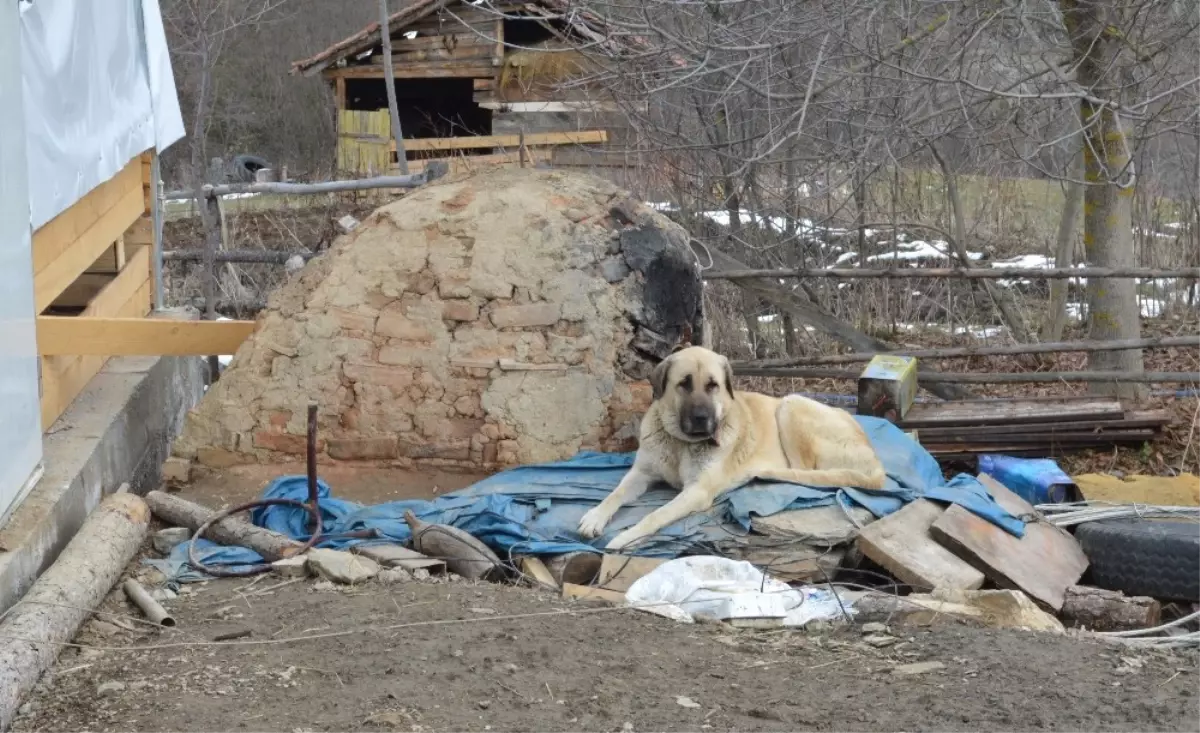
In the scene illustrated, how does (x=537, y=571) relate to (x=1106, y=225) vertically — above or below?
below

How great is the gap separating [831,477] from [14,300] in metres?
4.08

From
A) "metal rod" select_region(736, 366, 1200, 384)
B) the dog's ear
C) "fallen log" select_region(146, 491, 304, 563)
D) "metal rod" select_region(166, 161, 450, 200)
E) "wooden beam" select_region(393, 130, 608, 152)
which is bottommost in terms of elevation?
"fallen log" select_region(146, 491, 304, 563)

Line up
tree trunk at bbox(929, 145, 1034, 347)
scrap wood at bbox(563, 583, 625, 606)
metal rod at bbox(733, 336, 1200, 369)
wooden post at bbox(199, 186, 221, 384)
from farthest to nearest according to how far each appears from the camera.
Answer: wooden post at bbox(199, 186, 221, 384)
tree trunk at bbox(929, 145, 1034, 347)
metal rod at bbox(733, 336, 1200, 369)
scrap wood at bbox(563, 583, 625, 606)

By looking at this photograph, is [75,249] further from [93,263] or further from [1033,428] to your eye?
[1033,428]

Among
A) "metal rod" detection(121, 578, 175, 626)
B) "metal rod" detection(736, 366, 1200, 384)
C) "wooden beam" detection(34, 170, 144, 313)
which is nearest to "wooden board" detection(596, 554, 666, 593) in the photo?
"metal rod" detection(121, 578, 175, 626)

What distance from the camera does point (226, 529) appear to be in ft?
19.3

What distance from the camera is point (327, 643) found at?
14.2ft

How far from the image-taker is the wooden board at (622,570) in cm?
562

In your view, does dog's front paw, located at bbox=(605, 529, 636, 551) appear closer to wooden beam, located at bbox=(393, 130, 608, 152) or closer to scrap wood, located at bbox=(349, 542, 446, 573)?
scrap wood, located at bbox=(349, 542, 446, 573)

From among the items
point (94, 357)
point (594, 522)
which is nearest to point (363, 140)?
point (94, 357)

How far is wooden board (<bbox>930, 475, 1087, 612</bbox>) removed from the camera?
5.83 meters

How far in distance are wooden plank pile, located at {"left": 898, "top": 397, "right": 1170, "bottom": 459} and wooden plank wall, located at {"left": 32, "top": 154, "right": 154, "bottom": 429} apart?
17.1 feet

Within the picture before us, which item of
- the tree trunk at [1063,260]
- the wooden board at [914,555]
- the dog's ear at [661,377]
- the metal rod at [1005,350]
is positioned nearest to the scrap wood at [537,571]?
the dog's ear at [661,377]

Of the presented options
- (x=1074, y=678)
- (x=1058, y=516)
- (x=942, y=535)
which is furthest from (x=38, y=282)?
(x=1058, y=516)
